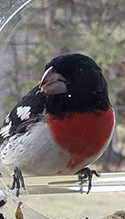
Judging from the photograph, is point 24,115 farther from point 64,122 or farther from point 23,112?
point 64,122

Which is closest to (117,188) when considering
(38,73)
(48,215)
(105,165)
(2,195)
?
(48,215)

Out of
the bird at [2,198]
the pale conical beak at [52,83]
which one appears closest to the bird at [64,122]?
the pale conical beak at [52,83]

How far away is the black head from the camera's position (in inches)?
35.4

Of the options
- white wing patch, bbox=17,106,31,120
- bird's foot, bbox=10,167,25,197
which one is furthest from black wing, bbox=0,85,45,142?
bird's foot, bbox=10,167,25,197

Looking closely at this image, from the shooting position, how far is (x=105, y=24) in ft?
4.11

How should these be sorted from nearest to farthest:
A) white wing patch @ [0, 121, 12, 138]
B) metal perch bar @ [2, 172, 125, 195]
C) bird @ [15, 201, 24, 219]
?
bird @ [15, 201, 24, 219] < metal perch bar @ [2, 172, 125, 195] < white wing patch @ [0, 121, 12, 138]

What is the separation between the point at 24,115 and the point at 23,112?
0.7 inches

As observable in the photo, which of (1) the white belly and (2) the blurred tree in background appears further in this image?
(2) the blurred tree in background

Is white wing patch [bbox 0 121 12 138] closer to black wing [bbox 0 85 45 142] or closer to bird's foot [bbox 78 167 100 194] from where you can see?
black wing [bbox 0 85 45 142]

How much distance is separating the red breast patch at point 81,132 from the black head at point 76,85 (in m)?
0.02

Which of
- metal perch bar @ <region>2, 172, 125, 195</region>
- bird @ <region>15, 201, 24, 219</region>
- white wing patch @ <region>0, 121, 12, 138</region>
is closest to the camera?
bird @ <region>15, 201, 24, 219</region>

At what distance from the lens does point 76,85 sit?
91 cm

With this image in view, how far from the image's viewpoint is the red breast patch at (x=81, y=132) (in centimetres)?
93

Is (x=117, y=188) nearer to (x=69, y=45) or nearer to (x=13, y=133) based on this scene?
(x=13, y=133)
